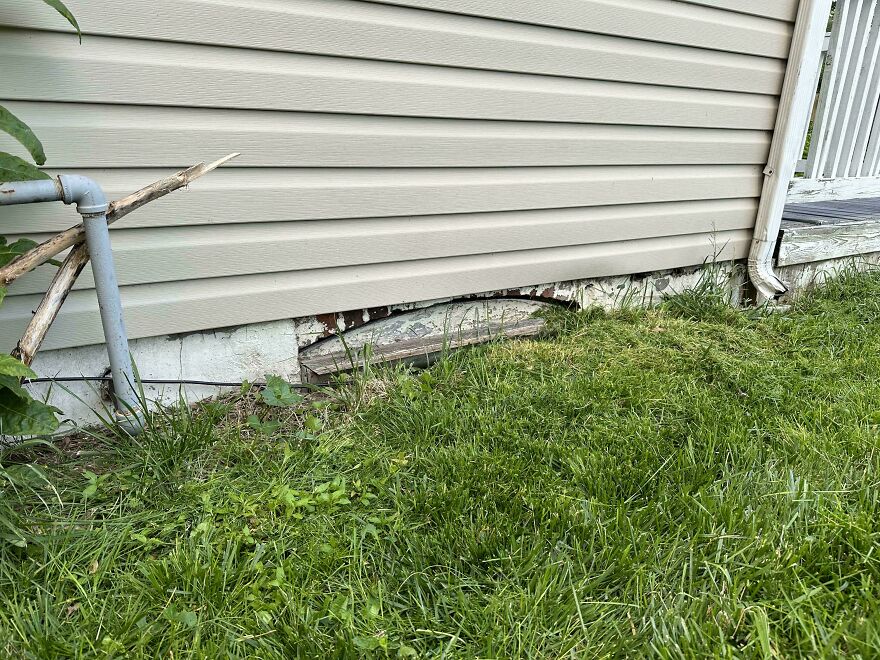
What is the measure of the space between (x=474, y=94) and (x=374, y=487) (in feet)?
5.34

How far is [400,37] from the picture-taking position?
7.24ft

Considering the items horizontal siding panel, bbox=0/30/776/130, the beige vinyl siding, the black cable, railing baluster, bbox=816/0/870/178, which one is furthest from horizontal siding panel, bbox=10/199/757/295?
railing baluster, bbox=816/0/870/178

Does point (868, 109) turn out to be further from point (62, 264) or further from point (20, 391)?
point (20, 391)

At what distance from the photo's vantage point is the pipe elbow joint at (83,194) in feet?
5.35

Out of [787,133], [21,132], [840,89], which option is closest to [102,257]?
[21,132]

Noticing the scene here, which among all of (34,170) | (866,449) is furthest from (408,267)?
(866,449)

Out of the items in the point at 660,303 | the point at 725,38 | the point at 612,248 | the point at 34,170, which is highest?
the point at 725,38

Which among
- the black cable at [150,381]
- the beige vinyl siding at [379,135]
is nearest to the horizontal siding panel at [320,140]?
the beige vinyl siding at [379,135]

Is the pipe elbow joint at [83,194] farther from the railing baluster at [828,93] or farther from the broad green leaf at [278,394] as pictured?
the railing baluster at [828,93]

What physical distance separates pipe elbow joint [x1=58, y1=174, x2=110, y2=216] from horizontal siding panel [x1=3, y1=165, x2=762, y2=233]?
24 centimetres

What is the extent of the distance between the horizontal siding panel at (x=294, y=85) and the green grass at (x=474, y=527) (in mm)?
1058

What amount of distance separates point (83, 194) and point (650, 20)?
254 centimetres

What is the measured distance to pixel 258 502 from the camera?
1703 mm

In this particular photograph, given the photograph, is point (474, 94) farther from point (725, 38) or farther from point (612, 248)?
point (725, 38)
